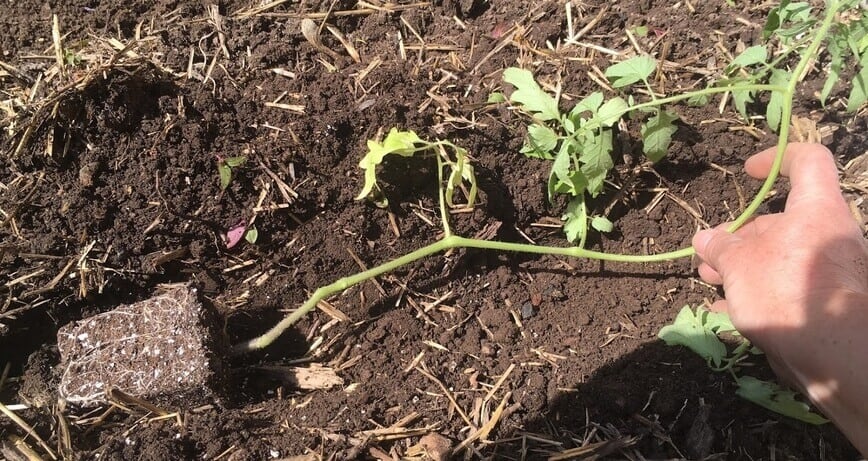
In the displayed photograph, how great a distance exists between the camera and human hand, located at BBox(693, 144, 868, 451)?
67.7 inches

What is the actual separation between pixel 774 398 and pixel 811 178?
0.82 metres

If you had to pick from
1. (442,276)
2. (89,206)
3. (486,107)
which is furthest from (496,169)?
(89,206)

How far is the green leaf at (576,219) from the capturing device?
2.47 m

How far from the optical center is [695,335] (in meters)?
2.30

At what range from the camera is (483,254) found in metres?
2.56

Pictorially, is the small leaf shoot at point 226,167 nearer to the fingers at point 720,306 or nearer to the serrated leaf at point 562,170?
the serrated leaf at point 562,170

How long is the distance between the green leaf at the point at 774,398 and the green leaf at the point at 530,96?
1.25 meters

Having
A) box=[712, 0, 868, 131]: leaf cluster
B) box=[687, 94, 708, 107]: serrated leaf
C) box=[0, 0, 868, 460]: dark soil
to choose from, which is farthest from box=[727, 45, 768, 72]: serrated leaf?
box=[0, 0, 868, 460]: dark soil

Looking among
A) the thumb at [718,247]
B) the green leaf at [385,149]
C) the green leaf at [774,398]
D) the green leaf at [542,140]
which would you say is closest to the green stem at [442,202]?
the green leaf at [385,149]

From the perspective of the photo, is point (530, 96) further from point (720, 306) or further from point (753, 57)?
point (720, 306)

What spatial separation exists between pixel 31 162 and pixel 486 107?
1855 millimetres

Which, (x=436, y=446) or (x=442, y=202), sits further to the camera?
(x=442, y=202)

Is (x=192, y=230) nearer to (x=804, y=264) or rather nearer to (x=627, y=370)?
(x=627, y=370)


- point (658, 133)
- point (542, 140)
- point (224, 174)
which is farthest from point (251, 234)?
point (658, 133)
